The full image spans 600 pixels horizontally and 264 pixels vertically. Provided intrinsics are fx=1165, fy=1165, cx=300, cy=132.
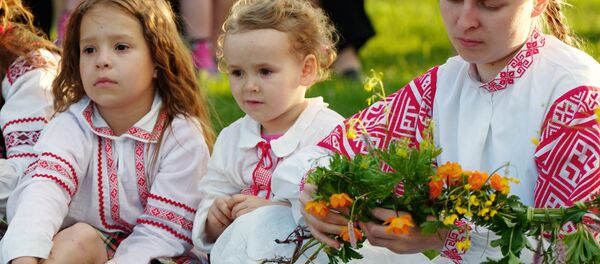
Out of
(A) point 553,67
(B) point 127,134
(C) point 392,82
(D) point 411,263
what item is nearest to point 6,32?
(B) point 127,134

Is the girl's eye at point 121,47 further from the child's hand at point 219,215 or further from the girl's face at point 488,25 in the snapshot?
the girl's face at point 488,25

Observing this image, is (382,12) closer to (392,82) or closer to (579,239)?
(392,82)

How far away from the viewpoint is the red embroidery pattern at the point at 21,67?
4.59 m

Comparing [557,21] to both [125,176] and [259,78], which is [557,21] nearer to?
[259,78]

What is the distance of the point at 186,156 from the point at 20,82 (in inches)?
30.4

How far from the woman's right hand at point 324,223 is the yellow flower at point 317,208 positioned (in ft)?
0.20

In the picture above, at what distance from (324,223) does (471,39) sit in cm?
66

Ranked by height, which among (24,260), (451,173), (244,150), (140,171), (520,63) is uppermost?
(520,63)

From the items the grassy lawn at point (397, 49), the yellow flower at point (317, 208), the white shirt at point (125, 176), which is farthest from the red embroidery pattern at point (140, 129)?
the grassy lawn at point (397, 49)

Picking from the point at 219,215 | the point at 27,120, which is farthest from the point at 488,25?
the point at 27,120

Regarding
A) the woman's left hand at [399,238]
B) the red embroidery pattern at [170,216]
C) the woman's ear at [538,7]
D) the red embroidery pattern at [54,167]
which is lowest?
the red embroidery pattern at [170,216]

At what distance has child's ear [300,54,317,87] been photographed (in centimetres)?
410

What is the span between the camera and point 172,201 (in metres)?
4.23

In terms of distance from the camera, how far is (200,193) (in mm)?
4293
